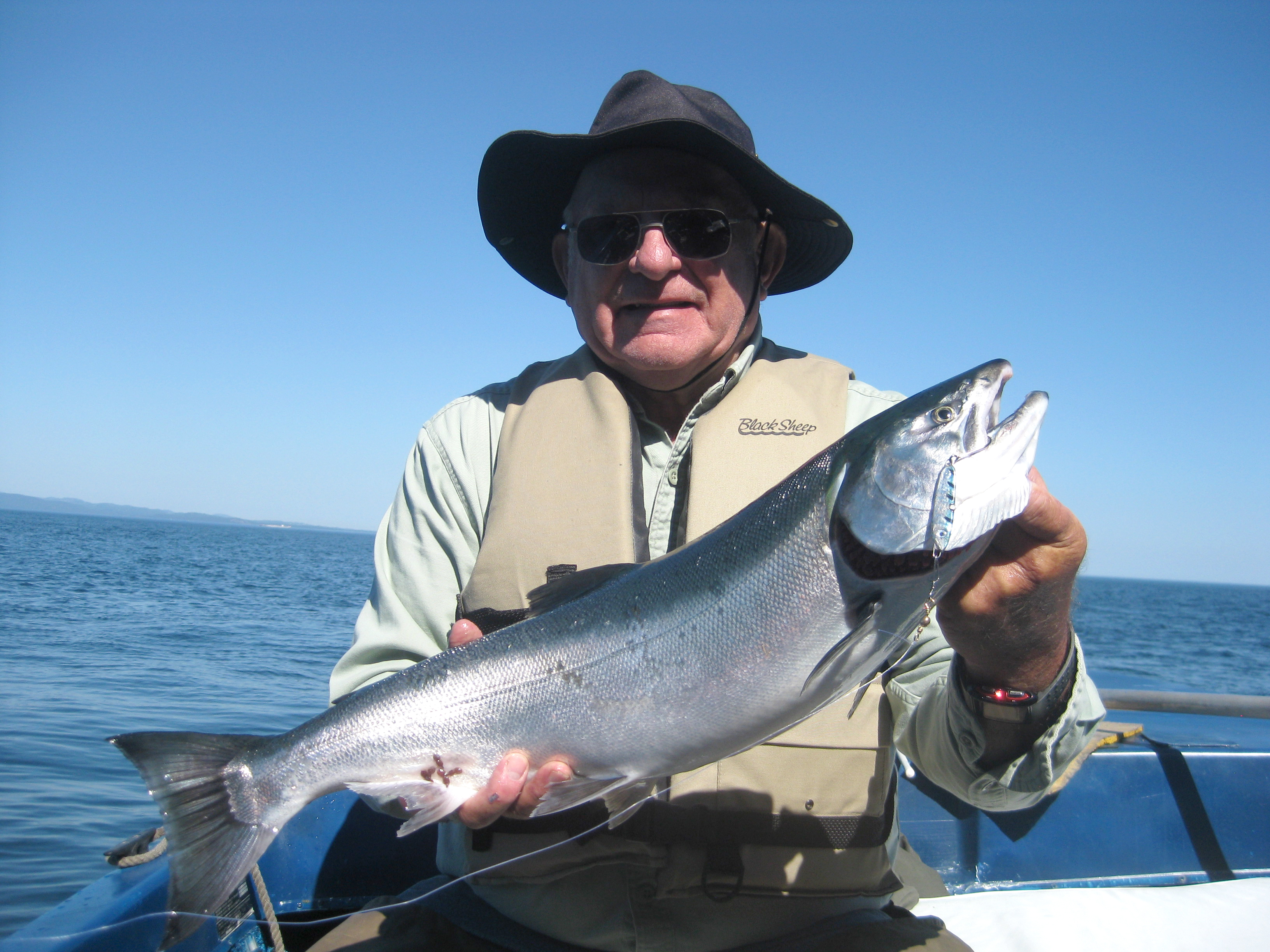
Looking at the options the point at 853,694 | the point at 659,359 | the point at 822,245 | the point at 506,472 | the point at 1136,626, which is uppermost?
the point at 822,245

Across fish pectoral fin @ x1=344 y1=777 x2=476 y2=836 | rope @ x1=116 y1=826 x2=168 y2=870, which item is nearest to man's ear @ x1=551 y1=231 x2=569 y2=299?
fish pectoral fin @ x1=344 y1=777 x2=476 y2=836

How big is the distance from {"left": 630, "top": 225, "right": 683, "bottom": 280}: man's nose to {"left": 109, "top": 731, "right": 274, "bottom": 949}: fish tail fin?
2.19 m

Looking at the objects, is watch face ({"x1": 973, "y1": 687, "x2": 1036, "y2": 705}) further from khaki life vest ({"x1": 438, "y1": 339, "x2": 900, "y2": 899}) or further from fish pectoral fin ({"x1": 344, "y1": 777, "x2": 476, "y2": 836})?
fish pectoral fin ({"x1": 344, "y1": 777, "x2": 476, "y2": 836})

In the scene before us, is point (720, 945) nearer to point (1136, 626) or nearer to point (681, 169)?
point (681, 169)

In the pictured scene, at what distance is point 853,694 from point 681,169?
7.39 ft

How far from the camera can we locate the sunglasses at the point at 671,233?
330cm

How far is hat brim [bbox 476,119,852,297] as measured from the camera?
133 inches

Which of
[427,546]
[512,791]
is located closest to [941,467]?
[512,791]

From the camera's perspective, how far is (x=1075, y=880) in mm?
4422

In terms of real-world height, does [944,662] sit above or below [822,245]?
below

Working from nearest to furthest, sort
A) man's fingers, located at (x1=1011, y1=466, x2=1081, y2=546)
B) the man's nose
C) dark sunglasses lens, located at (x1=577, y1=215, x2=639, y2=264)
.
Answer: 1. man's fingers, located at (x1=1011, y1=466, x2=1081, y2=546)
2. the man's nose
3. dark sunglasses lens, located at (x1=577, y1=215, x2=639, y2=264)

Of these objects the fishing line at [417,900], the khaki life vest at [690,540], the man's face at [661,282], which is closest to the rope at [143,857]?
the fishing line at [417,900]

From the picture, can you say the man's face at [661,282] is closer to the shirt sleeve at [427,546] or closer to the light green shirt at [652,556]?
the light green shirt at [652,556]

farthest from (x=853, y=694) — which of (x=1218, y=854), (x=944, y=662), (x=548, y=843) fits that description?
(x=1218, y=854)
